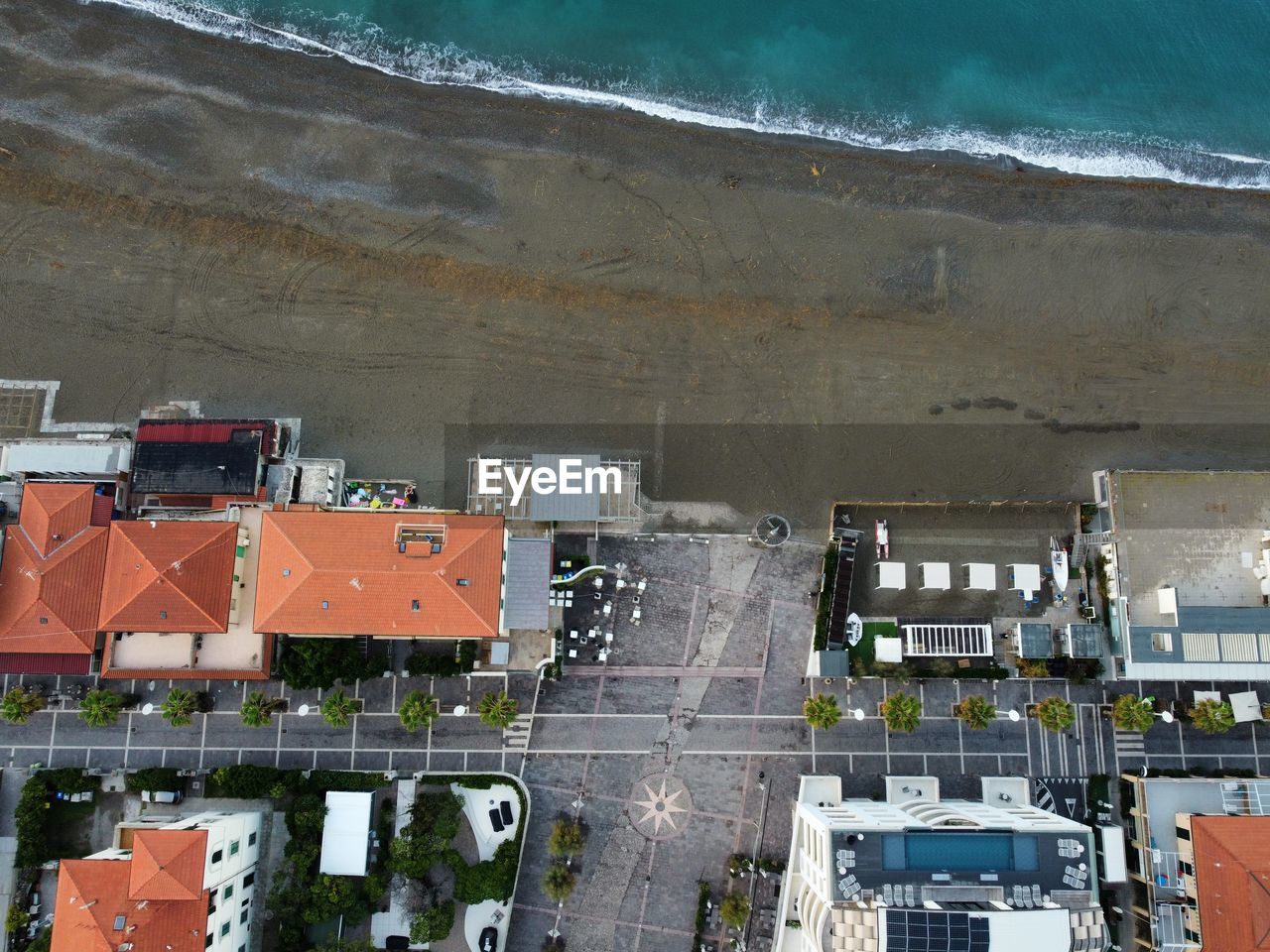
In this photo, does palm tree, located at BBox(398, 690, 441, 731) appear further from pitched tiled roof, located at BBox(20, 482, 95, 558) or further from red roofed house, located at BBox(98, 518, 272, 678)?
pitched tiled roof, located at BBox(20, 482, 95, 558)

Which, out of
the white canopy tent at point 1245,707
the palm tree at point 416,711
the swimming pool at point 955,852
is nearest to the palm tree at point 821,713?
the swimming pool at point 955,852

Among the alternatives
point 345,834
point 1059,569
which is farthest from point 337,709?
point 1059,569

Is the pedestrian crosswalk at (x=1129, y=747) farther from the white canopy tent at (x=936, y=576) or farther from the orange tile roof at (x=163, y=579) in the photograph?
the orange tile roof at (x=163, y=579)

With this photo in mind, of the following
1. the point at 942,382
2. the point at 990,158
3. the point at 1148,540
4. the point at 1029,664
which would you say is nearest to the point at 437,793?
the point at 1029,664

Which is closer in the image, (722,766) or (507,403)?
(722,766)

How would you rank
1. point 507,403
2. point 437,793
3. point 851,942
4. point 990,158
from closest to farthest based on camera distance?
point 851,942, point 437,793, point 507,403, point 990,158

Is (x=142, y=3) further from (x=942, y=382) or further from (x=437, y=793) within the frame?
(x=942, y=382)

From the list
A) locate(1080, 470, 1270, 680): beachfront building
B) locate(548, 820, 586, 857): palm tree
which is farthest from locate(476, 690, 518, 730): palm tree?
locate(1080, 470, 1270, 680): beachfront building
